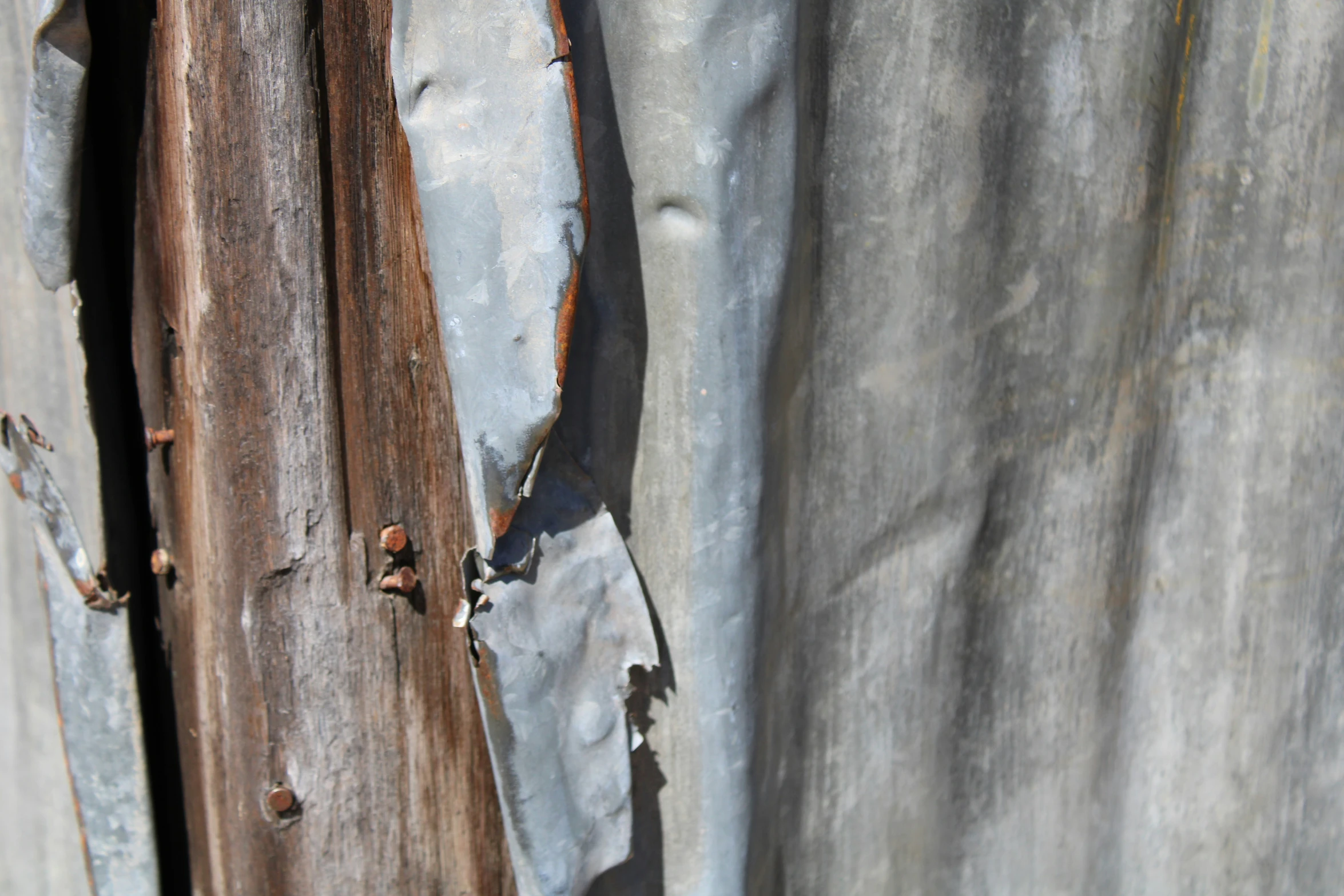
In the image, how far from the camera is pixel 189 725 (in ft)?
3.65

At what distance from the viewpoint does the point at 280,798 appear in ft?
3.39

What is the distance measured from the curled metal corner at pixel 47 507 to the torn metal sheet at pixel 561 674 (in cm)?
47

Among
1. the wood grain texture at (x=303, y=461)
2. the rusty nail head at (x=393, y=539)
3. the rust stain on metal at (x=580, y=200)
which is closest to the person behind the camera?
the rust stain on metal at (x=580, y=200)

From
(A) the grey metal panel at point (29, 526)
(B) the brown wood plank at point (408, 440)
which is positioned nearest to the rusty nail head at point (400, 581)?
(B) the brown wood plank at point (408, 440)

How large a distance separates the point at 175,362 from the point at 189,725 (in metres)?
0.42

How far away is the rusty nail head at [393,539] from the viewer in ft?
3.28

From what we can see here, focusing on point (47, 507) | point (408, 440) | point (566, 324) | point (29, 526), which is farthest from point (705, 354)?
point (29, 526)

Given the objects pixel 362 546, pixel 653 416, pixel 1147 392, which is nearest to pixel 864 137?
pixel 653 416

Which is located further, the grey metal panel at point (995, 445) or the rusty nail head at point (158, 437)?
the rusty nail head at point (158, 437)

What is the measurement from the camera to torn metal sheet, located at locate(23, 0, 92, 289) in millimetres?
868

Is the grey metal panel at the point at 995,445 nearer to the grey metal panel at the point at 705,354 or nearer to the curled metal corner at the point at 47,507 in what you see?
the grey metal panel at the point at 705,354

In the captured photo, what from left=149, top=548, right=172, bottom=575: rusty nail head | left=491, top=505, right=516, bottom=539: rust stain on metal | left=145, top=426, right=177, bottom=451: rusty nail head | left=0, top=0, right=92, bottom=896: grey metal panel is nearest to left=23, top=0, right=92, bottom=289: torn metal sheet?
left=0, top=0, right=92, bottom=896: grey metal panel

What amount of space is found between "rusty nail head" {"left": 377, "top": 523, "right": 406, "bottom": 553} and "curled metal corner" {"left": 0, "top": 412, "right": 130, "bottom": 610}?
1.07 ft

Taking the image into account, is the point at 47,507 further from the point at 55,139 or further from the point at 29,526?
the point at 55,139
